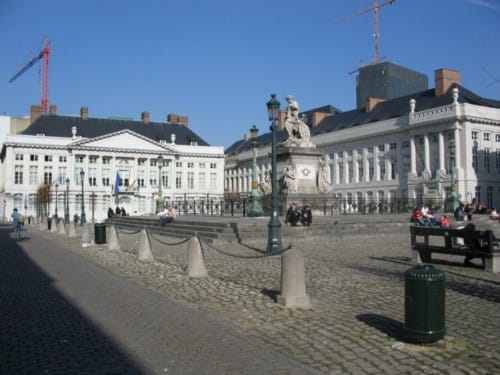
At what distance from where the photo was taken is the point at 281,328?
730 centimetres

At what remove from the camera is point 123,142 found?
329ft

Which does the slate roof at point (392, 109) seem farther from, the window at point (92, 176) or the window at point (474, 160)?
the window at point (92, 176)

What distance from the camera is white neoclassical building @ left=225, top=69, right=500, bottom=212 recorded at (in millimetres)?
71562

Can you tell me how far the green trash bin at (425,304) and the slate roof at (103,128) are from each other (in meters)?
99.1

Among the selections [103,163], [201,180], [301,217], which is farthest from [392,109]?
[301,217]

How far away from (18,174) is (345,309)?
96.2 metres

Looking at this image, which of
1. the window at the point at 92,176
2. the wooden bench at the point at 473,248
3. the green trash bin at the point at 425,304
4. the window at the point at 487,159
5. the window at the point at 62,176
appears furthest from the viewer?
the window at the point at 92,176

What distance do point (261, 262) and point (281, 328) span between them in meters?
7.28

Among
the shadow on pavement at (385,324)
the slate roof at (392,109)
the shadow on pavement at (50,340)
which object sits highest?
the slate roof at (392,109)

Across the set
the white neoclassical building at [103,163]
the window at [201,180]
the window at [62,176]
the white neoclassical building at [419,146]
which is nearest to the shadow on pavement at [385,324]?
the white neoclassical building at [419,146]

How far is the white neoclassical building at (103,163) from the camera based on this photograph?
93.8 meters

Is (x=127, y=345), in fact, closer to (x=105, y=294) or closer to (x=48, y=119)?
(x=105, y=294)

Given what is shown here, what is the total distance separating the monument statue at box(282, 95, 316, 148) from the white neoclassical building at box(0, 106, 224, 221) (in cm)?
5961

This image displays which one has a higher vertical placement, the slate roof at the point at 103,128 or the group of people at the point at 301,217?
the slate roof at the point at 103,128
